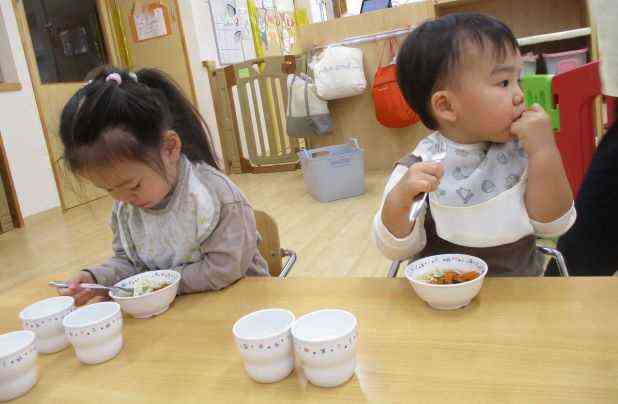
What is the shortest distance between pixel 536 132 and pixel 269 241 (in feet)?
2.20

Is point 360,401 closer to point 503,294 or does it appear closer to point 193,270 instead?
point 503,294

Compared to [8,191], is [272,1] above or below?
above

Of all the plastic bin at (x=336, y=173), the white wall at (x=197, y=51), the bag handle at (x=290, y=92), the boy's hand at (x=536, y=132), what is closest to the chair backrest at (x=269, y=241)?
the boy's hand at (x=536, y=132)

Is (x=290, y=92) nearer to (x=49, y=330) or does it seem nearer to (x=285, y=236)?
(x=285, y=236)

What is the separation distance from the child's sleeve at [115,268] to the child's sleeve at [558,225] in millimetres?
807

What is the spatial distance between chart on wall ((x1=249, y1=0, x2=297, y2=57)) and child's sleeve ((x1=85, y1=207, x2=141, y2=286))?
4.71 metres

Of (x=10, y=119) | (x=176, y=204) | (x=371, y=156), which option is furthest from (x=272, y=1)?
(x=176, y=204)

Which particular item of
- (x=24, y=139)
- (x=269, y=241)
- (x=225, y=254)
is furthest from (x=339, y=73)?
→ (x=225, y=254)

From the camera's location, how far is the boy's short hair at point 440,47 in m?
0.83

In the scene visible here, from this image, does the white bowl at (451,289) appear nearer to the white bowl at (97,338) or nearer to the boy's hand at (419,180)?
the boy's hand at (419,180)

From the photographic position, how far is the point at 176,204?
101cm

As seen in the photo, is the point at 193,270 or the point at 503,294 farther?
the point at 193,270

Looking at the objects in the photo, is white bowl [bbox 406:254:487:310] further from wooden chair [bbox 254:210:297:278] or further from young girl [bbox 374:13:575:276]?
wooden chair [bbox 254:210:297:278]

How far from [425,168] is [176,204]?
0.52m
